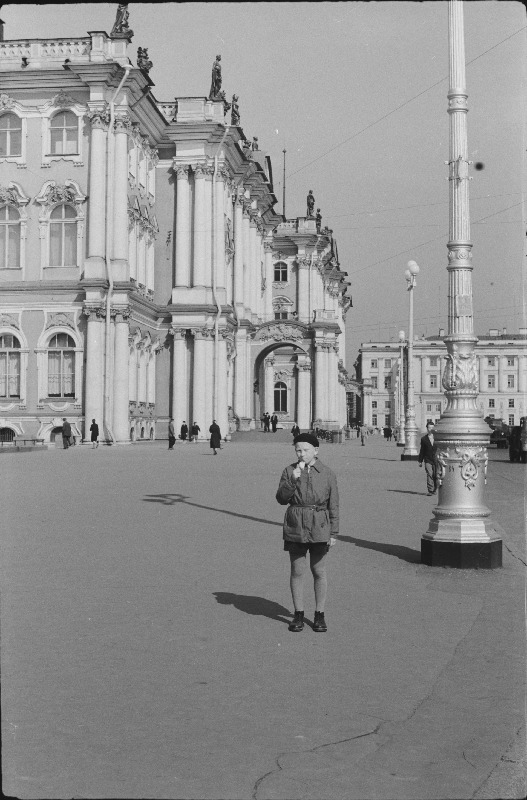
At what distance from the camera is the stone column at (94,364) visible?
158ft

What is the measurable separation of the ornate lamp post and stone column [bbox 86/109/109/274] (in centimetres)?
3648

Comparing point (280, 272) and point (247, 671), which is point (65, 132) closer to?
point (247, 671)

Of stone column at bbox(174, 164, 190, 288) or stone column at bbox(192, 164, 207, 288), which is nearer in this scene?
stone column at bbox(192, 164, 207, 288)

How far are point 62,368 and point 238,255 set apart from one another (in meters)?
21.4

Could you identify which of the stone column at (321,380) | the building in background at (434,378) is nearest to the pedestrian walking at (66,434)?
the stone column at (321,380)

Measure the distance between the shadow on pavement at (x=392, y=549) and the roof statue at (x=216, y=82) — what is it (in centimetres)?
4817

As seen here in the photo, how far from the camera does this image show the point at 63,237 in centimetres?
4950

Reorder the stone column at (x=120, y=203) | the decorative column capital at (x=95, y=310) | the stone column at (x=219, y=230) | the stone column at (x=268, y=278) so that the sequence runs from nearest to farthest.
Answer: the decorative column capital at (x=95, y=310), the stone column at (x=120, y=203), the stone column at (x=219, y=230), the stone column at (x=268, y=278)

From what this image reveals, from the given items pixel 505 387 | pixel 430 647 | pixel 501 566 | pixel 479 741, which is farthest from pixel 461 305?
pixel 505 387

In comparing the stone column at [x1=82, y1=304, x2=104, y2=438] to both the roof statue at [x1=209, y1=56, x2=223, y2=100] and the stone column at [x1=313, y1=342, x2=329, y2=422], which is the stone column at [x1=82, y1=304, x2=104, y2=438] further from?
the stone column at [x1=313, y1=342, x2=329, y2=422]

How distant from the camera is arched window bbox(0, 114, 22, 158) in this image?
1964 inches

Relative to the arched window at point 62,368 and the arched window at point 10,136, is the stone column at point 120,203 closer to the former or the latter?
the arched window at point 62,368

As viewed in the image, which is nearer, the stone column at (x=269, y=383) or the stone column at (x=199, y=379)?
the stone column at (x=199, y=379)

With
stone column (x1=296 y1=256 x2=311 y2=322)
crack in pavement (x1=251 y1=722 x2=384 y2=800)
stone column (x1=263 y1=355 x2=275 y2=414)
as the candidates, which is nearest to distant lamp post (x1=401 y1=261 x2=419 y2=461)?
crack in pavement (x1=251 y1=722 x2=384 y2=800)
